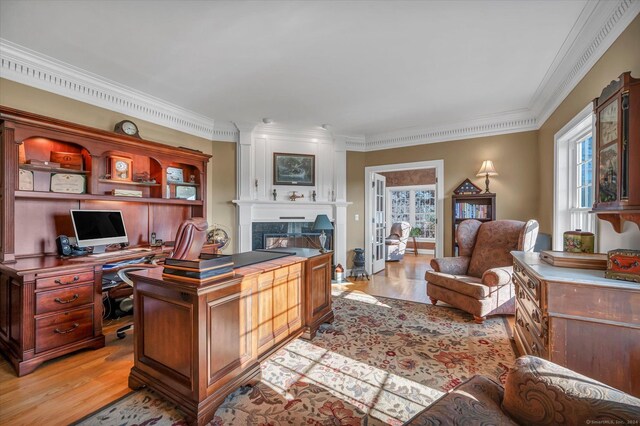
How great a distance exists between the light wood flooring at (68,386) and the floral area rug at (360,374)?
188 mm

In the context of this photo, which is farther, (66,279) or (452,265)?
(452,265)

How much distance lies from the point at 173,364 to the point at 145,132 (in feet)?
11.0

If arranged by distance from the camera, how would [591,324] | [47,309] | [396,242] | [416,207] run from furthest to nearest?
[416,207] → [396,242] → [47,309] → [591,324]

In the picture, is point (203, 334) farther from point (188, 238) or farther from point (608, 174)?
point (608, 174)

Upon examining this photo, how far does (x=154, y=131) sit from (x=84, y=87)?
905 millimetres

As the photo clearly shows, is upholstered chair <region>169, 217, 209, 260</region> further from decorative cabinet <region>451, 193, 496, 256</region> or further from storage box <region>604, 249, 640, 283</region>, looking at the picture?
decorative cabinet <region>451, 193, 496, 256</region>

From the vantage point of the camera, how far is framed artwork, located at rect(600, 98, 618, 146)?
1.65 metres

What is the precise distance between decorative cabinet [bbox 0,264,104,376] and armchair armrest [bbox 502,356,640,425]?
10.2 ft

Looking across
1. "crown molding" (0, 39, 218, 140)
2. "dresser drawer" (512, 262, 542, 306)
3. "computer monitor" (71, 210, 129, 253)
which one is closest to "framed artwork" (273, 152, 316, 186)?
"crown molding" (0, 39, 218, 140)

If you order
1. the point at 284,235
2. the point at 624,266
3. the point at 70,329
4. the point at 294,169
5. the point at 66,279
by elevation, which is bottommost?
the point at 70,329

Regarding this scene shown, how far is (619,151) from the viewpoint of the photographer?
5.27ft

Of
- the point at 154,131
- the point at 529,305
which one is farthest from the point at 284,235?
the point at 529,305

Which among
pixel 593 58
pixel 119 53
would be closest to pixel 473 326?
pixel 593 58

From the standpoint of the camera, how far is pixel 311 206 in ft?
17.0
